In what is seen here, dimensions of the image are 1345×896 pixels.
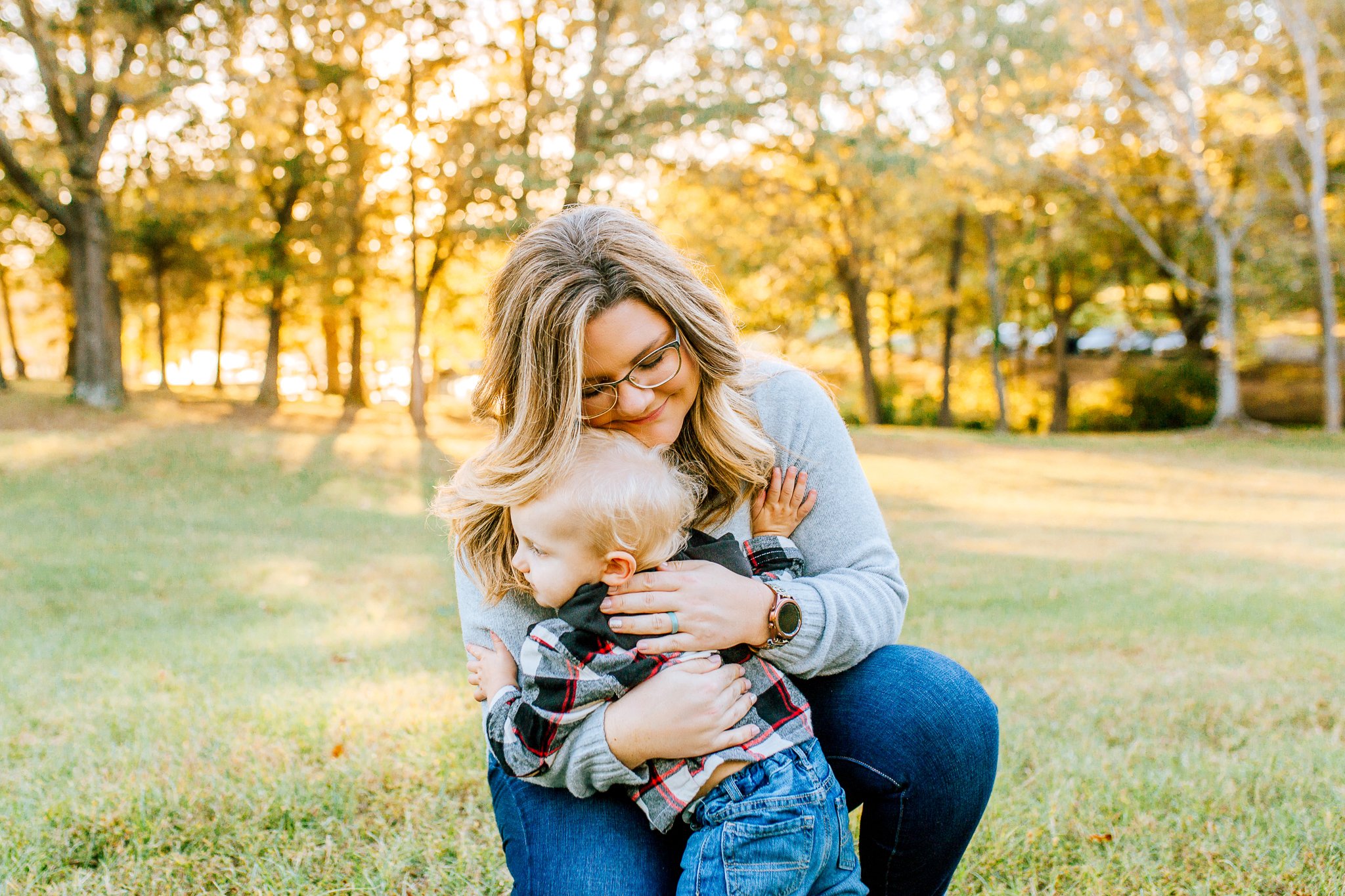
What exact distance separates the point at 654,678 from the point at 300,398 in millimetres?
24063

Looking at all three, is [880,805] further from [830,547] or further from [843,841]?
[830,547]

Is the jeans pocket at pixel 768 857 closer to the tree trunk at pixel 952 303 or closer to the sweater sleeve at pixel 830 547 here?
the sweater sleeve at pixel 830 547

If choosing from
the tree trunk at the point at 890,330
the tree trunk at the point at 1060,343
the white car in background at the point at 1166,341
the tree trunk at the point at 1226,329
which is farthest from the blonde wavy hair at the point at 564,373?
the white car in background at the point at 1166,341

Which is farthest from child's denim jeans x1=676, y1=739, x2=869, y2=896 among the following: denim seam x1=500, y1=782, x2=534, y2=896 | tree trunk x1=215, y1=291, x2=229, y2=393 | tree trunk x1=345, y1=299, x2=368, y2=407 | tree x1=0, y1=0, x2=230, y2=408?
tree trunk x1=215, y1=291, x2=229, y2=393

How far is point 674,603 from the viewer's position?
192cm

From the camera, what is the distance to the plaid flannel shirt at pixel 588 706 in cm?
192

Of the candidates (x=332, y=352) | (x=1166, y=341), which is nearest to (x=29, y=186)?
(x=332, y=352)

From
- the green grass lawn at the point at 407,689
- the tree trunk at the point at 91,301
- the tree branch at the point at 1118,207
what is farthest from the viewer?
the tree branch at the point at 1118,207

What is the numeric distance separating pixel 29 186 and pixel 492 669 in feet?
52.2

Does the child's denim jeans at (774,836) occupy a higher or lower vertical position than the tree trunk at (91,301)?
lower

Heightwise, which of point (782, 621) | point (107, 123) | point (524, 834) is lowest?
point (524, 834)

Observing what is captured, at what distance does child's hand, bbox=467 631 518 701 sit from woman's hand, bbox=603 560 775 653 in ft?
1.00

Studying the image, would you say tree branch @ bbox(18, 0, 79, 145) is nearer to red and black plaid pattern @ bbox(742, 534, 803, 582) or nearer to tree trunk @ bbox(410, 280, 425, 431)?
tree trunk @ bbox(410, 280, 425, 431)

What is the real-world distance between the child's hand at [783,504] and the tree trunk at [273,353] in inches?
775
